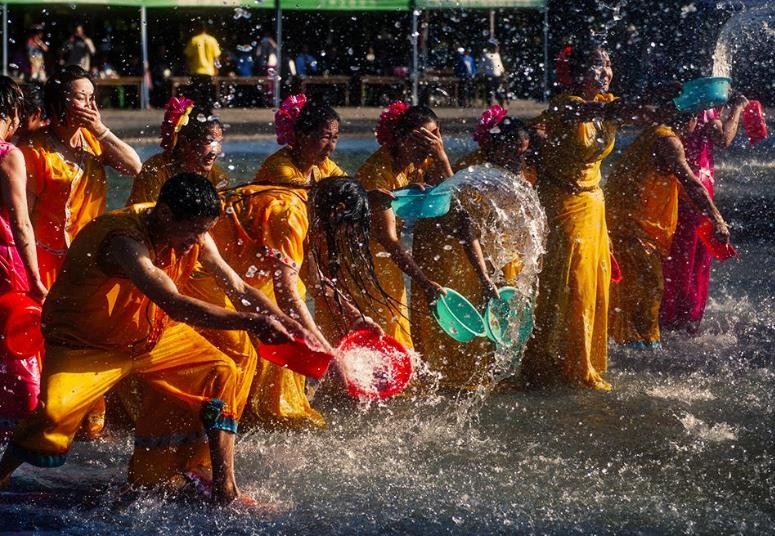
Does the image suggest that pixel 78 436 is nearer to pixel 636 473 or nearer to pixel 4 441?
pixel 4 441

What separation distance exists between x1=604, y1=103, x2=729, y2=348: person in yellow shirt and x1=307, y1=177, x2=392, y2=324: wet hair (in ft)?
7.87

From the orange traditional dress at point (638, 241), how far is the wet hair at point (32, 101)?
3.34 meters

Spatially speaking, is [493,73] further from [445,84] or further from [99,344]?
[99,344]

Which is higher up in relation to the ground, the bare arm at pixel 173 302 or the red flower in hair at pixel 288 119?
the red flower in hair at pixel 288 119

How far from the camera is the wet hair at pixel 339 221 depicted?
4902 millimetres

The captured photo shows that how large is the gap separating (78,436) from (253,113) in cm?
1816

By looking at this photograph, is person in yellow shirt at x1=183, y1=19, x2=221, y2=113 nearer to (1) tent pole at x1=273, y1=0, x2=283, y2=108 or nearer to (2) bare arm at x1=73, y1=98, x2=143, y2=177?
(1) tent pole at x1=273, y1=0, x2=283, y2=108

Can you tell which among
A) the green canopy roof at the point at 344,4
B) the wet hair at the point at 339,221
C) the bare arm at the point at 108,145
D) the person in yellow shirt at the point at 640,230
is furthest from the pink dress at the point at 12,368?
the green canopy roof at the point at 344,4

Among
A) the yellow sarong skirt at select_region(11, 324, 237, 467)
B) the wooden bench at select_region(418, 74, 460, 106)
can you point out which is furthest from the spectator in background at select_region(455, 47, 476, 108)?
the yellow sarong skirt at select_region(11, 324, 237, 467)

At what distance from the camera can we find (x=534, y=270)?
20.7 ft

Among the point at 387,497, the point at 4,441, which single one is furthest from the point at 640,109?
the point at 4,441

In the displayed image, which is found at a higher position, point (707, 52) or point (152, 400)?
point (707, 52)

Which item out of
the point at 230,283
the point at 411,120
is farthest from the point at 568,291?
the point at 230,283

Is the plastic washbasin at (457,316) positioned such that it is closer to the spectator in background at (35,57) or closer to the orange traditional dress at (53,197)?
the orange traditional dress at (53,197)
